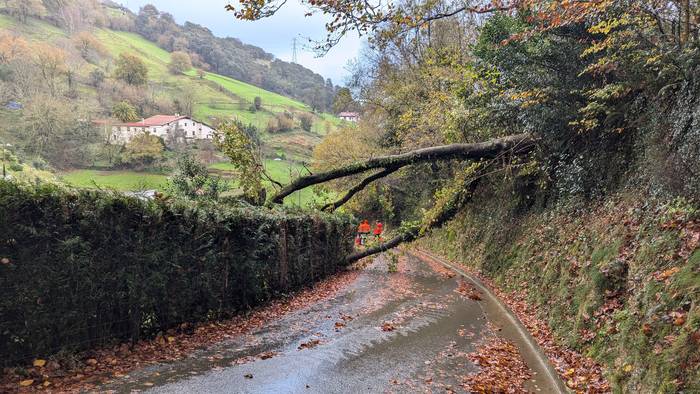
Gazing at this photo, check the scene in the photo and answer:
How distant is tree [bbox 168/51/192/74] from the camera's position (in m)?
117

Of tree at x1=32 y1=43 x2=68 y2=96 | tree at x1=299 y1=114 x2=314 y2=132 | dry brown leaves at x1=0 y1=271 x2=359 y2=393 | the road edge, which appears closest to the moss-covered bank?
the road edge

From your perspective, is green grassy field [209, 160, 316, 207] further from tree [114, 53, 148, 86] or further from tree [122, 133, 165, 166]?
tree [114, 53, 148, 86]

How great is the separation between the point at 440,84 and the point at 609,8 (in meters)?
17.8

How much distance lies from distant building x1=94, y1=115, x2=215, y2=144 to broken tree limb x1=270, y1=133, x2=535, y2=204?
3481cm

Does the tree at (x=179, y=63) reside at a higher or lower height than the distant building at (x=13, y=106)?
higher

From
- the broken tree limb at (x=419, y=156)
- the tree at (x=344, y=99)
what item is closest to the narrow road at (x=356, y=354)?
the broken tree limb at (x=419, y=156)

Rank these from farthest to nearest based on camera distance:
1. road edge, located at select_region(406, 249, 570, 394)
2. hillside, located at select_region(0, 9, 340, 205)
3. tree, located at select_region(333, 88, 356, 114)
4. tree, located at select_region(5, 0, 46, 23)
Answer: tree, located at select_region(5, 0, 46, 23), hillside, located at select_region(0, 9, 340, 205), tree, located at select_region(333, 88, 356, 114), road edge, located at select_region(406, 249, 570, 394)

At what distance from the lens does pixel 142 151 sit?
50.5 meters

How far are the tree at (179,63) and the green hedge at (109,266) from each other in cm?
11867

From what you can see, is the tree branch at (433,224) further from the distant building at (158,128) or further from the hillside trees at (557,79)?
the distant building at (158,128)

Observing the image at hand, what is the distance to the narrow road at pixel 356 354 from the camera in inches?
235

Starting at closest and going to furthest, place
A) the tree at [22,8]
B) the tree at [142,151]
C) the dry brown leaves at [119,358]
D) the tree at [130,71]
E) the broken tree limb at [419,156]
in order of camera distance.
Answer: the dry brown leaves at [119,358]
the broken tree limb at [419,156]
the tree at [142,151]
the tree at [130,71]
the tree at [22,8]

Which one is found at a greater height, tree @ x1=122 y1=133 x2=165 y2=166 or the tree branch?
tree @ x1=122 y1=133 x2=165 y2=166

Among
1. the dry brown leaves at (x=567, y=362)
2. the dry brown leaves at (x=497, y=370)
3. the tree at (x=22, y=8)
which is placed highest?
the tree at (x=22, y=8)
